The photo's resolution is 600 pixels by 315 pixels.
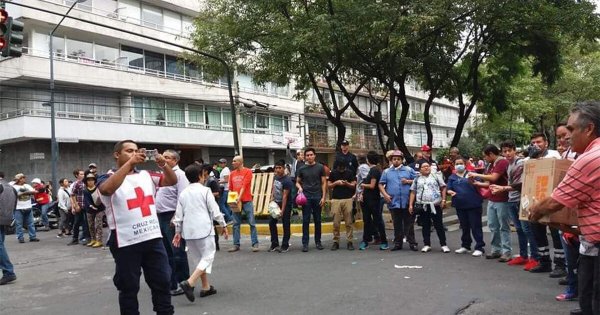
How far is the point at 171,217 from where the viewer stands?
23.3 feet

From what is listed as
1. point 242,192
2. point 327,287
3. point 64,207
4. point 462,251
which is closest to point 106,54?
point 64,207

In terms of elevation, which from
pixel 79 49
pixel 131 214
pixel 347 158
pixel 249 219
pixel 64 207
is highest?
pixel 79 49

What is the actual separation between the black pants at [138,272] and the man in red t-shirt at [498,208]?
555 centimetres

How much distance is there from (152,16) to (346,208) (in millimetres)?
25308

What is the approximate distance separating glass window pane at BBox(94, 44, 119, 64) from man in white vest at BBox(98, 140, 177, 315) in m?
25.7

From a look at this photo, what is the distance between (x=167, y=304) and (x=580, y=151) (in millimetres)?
3779

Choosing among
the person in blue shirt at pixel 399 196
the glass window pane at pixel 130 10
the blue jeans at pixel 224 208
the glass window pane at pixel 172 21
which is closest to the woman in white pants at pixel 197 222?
the person in blue shirt at pixel 399 196

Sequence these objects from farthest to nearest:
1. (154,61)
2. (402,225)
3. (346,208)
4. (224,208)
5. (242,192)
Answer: (154,61) < (224,208) < (242,192) < (346,208) < (402,225)

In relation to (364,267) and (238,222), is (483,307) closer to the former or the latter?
(364,267)

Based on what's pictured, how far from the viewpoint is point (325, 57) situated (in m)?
15.6

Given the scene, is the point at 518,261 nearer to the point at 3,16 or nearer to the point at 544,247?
the point at 544,247

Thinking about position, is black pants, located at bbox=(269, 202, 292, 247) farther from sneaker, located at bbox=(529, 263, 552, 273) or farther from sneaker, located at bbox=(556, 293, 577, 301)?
sneaker, located at bbox=(556, 293, 577, 301)

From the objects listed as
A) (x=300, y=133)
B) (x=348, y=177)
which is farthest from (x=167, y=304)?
(x=300, y=133)

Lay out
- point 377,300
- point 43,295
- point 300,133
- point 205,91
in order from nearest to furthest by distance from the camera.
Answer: point 377,300 → point 43,295 → point 205,91 → point 300,133
